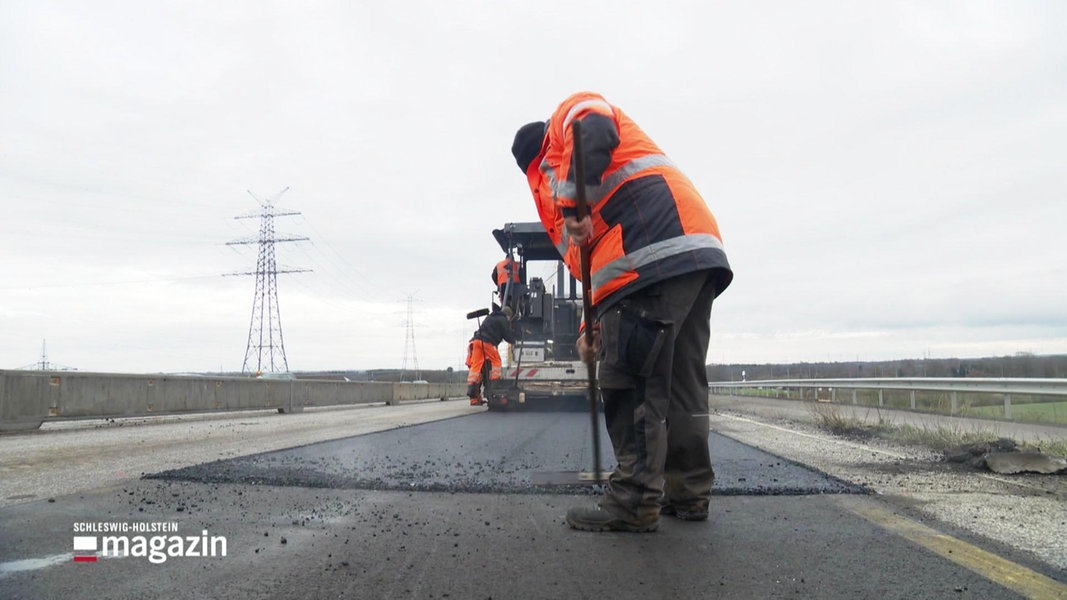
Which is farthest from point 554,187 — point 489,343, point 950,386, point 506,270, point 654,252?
point 489,343

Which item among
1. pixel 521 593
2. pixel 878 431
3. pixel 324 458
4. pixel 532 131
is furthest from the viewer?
pixel 878 431

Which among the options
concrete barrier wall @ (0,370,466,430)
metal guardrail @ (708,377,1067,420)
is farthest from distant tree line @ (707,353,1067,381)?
concrete barrier wall @ (0,370,466,430)

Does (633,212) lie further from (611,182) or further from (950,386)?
(950,386)

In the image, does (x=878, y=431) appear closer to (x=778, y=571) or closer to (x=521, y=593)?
(x=778, y=571)

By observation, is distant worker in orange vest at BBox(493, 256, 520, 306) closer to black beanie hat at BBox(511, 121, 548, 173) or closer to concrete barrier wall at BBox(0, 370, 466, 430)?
concrete barrier wall at BBox(0, 370, 466, 430)

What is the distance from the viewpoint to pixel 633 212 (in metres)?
3.42

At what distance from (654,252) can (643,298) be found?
0.21 m

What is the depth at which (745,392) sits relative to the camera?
90.8ft

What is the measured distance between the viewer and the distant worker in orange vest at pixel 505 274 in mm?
14469

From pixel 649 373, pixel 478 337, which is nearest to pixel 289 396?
pixel 478 337

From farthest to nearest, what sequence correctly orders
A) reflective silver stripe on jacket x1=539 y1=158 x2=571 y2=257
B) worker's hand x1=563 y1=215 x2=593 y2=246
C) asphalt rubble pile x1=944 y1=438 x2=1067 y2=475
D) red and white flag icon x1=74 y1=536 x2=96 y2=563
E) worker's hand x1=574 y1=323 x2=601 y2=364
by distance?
asphalt rubble pile x1=944 y1=438 x2=1067 y2=475 < worker's hand x1=574 y1=323 x2=601 y2=364 < reflective silver stripe on jacket x1=539 y1=158 x2=571 y2=257 < worker's hand x1=563 y1=215 x2=593 y2=246 < red and white flag icon x1=74 y1=536 x2=96 y2=563

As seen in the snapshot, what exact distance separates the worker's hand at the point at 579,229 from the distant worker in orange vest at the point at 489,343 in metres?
10.9

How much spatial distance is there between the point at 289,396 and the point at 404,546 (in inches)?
562

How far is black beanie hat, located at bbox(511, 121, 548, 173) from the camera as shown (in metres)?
3.98
